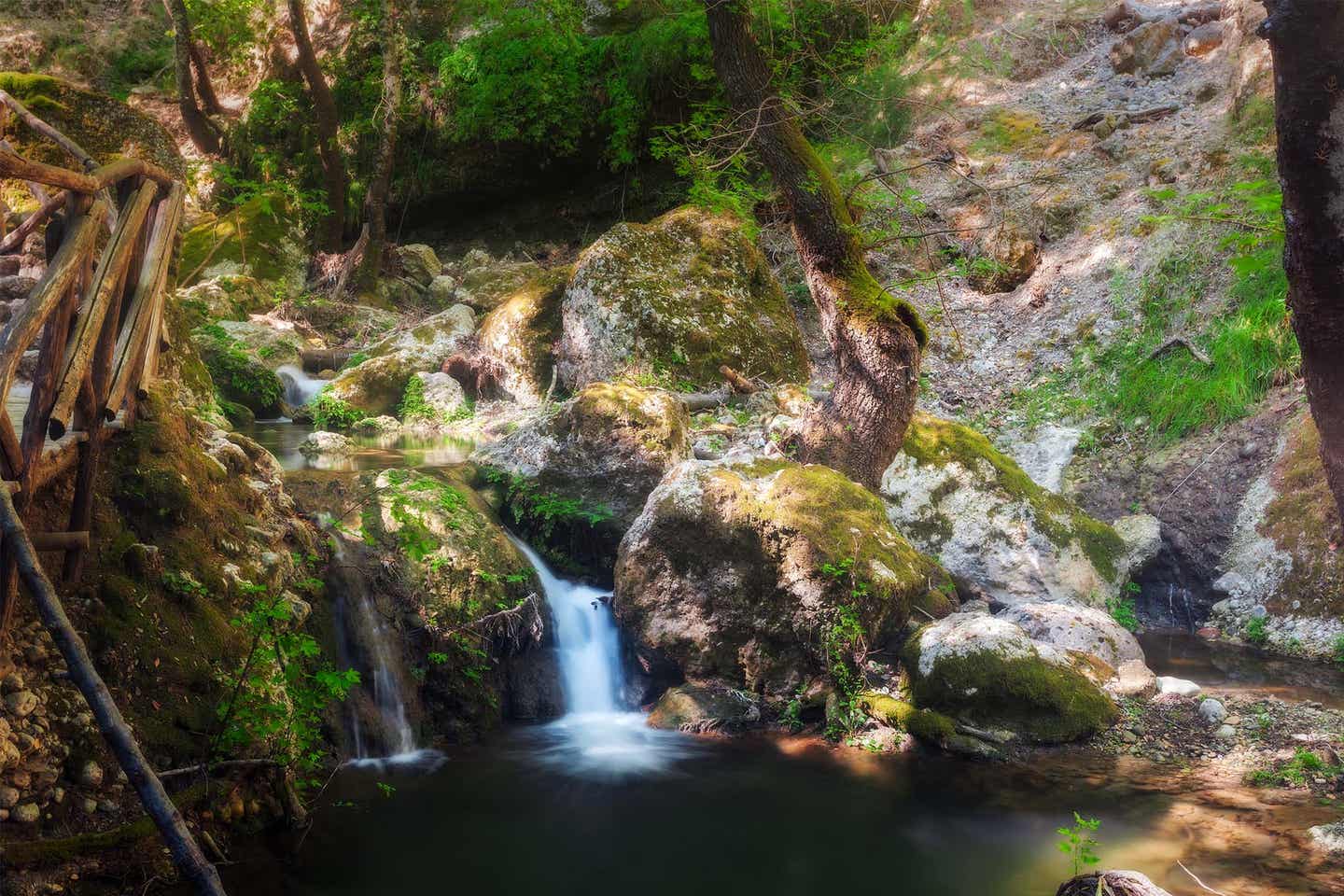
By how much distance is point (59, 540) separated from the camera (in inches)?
137

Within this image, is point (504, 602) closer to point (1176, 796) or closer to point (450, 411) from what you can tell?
point (1176, 796)

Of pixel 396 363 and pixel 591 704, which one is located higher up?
pixel 396 363

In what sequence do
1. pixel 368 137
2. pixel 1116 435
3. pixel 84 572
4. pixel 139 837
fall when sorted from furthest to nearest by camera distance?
pixel 368 137
pixel 1116 435
pixel 84 572
pixel 139 837

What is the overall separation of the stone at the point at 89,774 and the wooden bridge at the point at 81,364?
20.6 inches

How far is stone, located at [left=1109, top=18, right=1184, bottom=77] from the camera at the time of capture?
1320 centimetres

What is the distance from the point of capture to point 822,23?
47.0 feet

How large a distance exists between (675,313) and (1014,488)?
419cm

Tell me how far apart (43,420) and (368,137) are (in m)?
15.0

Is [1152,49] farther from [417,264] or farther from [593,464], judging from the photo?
[417,264]

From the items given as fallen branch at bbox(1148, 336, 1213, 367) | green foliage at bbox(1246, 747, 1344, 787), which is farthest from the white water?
fallen branch at bbox(1148, 336, 1213, 367)

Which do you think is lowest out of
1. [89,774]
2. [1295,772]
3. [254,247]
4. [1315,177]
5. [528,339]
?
[1295,772]

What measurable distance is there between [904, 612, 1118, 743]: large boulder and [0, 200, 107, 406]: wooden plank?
492cm

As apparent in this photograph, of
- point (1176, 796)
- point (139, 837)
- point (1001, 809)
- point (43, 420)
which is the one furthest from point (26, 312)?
point (1176, 796)

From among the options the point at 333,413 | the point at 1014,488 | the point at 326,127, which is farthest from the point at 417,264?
the point at 1014,488
